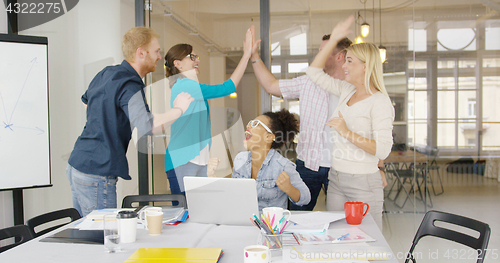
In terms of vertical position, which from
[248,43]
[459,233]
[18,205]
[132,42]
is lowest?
[18,205]

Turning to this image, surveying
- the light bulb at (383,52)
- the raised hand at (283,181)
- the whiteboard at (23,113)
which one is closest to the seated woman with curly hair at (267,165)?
the raised hand at (283,181)

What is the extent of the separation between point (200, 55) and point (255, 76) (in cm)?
52

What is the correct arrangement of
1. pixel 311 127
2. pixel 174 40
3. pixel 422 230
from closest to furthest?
pixel 422 230 < pixel 311 127 < pixel 174 40

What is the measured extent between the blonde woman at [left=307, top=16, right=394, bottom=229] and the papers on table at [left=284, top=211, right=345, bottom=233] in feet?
1.56

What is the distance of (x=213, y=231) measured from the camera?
157 cm

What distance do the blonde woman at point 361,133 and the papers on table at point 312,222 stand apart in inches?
18.8

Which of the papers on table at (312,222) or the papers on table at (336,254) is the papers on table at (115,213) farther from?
the papers on table at (336,254)

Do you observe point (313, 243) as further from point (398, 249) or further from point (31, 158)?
point (31, 158)

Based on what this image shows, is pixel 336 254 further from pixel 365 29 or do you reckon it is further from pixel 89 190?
pixel 365 29

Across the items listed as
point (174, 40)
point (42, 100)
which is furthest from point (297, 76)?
point (42, 100)

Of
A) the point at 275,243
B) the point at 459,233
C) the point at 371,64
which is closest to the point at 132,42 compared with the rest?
the point at 371,64

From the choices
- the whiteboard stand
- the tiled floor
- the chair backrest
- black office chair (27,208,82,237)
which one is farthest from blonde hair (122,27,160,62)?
the whiteboard stand

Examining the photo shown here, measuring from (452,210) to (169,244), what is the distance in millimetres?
3491

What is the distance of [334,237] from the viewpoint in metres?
1.43
